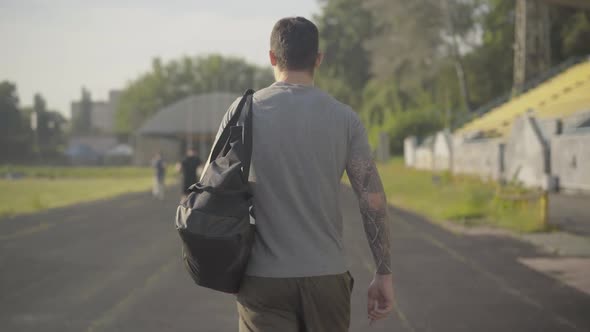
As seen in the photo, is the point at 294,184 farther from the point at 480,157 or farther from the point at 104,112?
the point at 104,112

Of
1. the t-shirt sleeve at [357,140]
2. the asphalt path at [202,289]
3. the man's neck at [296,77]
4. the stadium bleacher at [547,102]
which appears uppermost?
the stadium bleacher at [547,102]

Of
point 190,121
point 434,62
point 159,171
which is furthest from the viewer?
point 190,121

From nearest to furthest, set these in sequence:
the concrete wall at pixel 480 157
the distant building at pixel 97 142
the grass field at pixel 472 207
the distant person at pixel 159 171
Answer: the grass field at pixel 472 207, the distant person at pixel 159 171, the concrete wall at pixel 480 157, the distant building at pixel 97 142

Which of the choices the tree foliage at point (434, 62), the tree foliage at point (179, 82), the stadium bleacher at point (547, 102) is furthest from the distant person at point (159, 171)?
the tree foliage at point (179, 82)

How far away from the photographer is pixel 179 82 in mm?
106000

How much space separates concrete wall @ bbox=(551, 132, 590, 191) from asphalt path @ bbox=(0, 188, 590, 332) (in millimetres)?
8630

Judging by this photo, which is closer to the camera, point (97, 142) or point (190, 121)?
point (190, 121)

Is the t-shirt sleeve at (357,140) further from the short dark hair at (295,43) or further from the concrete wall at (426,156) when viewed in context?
the concrete wall at (426,156)

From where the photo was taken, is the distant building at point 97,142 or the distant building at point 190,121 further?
the distant building at point 97,142

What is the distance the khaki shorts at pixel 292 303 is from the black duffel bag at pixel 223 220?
0.33 ft

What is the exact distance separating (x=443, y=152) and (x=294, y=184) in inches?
1434

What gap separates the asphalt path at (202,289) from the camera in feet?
21.1

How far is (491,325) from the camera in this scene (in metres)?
6.20

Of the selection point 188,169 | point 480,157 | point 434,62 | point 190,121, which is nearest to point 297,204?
point 188,169
